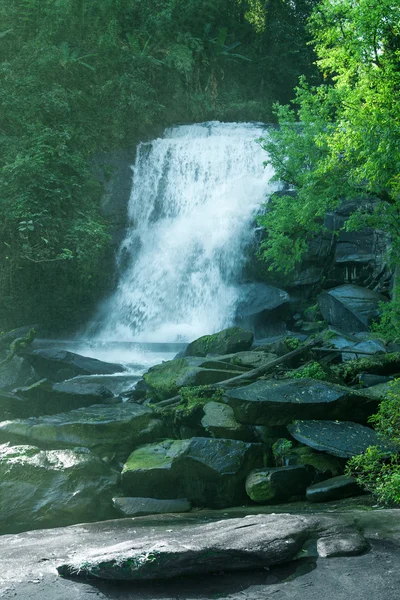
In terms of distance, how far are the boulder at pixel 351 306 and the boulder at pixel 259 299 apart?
1413 mm

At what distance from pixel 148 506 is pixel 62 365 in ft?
29.3

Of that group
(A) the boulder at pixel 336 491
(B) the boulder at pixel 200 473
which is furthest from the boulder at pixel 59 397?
(A) the boulder at pixel 336 491

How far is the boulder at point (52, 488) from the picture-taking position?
6832mm

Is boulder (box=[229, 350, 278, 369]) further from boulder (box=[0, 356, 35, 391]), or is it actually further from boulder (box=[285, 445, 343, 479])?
boulder (box=[0, 356, 35, 391])

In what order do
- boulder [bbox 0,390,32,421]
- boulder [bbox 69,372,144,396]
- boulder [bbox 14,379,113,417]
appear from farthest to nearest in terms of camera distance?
boulder [bbox 69,372,144,396], boulder [bbox 14,379,113,417], boulder [bbox 0,390,32,421]

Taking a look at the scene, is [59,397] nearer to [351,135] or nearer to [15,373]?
[15,373]

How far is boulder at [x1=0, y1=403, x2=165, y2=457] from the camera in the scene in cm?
873

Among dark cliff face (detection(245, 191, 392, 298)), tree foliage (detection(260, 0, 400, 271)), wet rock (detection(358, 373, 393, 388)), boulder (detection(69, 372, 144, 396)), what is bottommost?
boulder (detection(69, 372, 144, 396))

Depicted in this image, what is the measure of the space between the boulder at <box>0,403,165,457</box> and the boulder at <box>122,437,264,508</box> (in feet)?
3.88

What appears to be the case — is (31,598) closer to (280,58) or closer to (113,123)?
(113,123)

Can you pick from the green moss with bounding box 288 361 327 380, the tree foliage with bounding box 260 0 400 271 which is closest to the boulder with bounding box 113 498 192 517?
the green moss with bounding box 288 361 327 380

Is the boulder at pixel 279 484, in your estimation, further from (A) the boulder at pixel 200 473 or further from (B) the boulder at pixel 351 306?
(B) the boulder at pixel 351 306

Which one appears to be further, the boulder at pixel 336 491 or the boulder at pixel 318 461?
the boulder at pixel 318 461

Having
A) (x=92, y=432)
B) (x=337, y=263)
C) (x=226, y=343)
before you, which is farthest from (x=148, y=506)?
(x=337, y=263)
